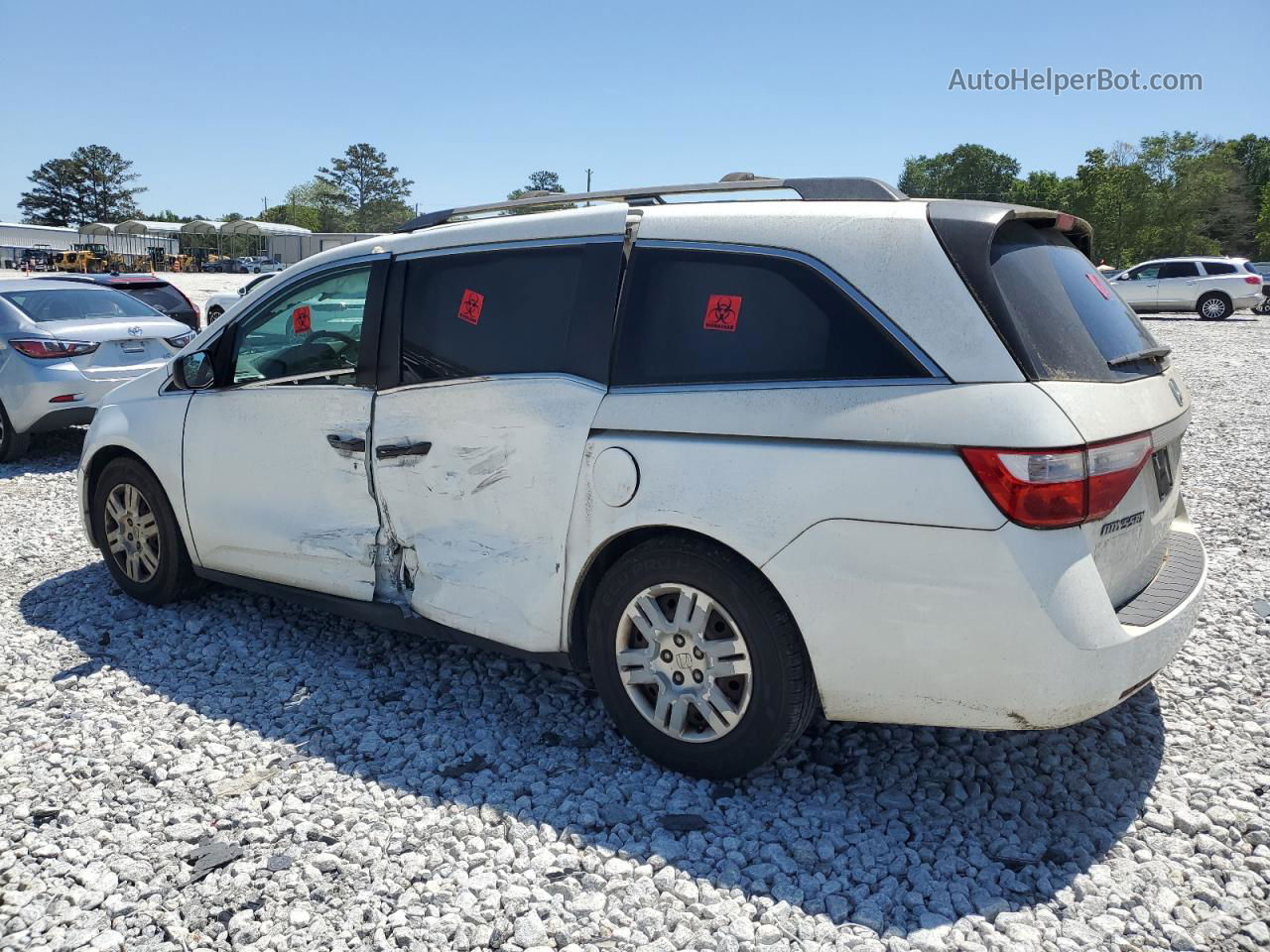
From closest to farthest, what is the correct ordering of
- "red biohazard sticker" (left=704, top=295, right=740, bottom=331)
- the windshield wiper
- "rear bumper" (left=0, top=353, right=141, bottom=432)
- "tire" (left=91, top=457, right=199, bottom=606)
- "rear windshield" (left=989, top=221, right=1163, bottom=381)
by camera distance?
"rear windshield" (left=989, top=221, right=1163, bottom=381), the windshield wiper, "red biohazard sticker" (left=704, top=295, right=740, bottom=331), "tire" (left=91, top=457, right=199, bottom=606), "rear bumper" (left=0, top=353, right=141, bottom=432)

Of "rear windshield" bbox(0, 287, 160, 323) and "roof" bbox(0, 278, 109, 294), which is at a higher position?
"roof" bbox(0, 278, 109, 294)

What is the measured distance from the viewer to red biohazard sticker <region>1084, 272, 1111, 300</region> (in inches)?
132

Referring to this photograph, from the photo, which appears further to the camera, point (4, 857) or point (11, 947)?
point (4, 857)

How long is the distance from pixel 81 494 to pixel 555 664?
324 centimetres

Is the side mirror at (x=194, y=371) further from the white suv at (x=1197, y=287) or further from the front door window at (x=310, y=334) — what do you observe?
the white suv at (x=1197, y=287)

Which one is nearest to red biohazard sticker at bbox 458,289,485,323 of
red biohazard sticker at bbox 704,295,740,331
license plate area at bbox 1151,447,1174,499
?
red biohazard sticker at bbox 704,295,740,331

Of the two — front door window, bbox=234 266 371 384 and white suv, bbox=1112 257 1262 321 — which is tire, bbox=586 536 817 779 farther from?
white suv, bbox=1112 257 1262 321

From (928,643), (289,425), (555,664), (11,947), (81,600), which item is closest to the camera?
(11,947)

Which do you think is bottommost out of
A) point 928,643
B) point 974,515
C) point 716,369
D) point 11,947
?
point 11,947

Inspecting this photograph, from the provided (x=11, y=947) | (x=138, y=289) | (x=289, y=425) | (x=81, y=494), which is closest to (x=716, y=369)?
(x=289, y=425)

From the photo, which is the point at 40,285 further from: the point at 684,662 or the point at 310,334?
the point at 684,662

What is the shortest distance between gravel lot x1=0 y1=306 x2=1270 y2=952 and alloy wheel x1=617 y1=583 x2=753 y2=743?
0.86ft

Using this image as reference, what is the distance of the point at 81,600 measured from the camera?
5.28m

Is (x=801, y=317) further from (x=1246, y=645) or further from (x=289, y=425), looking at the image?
(x=1246, y=645)
